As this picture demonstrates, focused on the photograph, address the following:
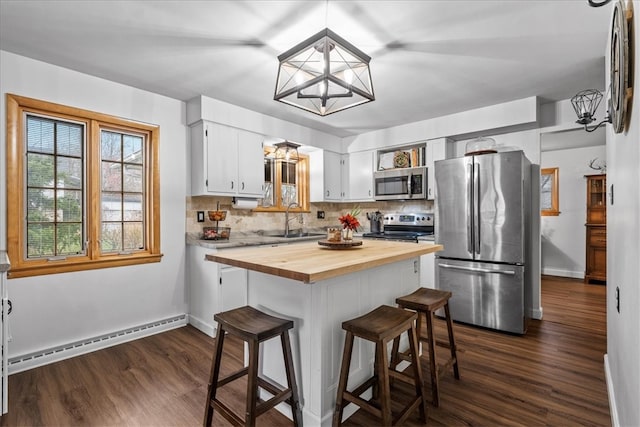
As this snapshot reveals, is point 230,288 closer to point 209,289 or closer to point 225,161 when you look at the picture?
point 209,289

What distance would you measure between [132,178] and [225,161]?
0.92 meters

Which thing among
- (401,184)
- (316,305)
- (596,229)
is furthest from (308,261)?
(596,229)

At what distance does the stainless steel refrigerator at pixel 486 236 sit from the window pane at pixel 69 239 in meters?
3.54

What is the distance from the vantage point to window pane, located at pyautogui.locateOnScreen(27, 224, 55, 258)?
102 inches

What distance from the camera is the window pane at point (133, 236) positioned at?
3.18m

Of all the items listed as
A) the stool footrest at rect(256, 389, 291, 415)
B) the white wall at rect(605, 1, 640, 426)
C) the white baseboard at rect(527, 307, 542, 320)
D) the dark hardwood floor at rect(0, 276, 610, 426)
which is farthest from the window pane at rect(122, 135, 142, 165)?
the white baseboard at rect(527, 307, 542, 320)

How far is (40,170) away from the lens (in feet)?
8.73

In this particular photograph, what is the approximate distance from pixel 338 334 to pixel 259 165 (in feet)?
8.36

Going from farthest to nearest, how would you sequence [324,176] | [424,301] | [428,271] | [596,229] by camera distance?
[596,229] < [324,176] < [428,271] < [424,301]

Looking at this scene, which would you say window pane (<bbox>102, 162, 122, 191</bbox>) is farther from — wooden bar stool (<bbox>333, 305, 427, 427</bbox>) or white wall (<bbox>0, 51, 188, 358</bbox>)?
wooden bar stool (<bbox>333, 305, 427, 427</bbox>)

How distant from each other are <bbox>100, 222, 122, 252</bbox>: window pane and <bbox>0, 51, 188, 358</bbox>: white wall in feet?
0.72

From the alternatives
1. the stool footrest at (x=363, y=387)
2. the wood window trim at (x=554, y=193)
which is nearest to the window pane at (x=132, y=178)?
the stool footrest at (x=363, y=387)

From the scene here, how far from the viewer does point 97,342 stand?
2834mm

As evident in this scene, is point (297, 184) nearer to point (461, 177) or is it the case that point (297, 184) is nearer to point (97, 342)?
point (461, 177)
